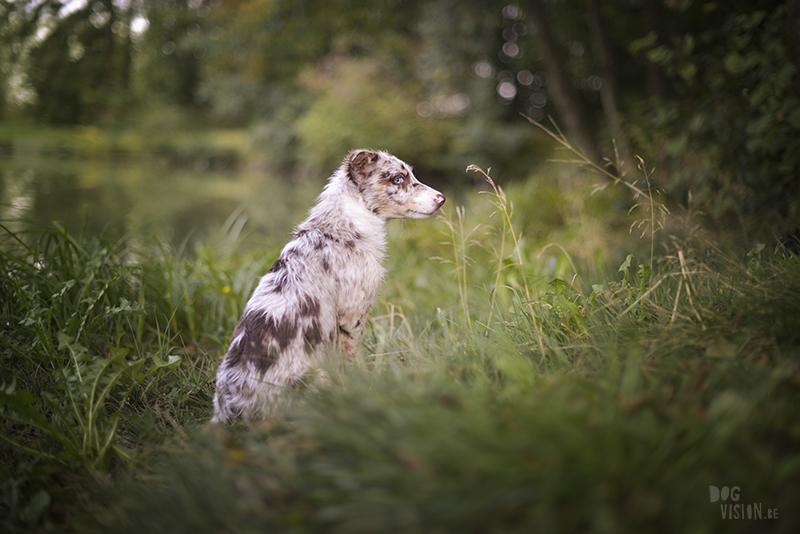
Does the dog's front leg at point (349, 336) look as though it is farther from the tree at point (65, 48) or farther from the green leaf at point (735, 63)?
the tree at point (65, 48)

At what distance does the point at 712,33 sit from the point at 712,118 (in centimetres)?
76

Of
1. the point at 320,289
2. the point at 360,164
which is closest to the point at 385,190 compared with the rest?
the point at 360,164

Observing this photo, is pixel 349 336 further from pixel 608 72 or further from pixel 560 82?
pixel 608 72

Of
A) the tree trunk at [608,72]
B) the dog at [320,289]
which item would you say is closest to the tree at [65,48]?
the dog at [320,289]

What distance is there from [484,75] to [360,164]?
14.9m

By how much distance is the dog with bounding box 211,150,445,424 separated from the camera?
83.2 inches

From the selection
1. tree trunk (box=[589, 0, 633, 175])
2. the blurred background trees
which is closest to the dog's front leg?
the blurred background trees

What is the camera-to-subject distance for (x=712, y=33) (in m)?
3.93

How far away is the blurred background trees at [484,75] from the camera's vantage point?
3918 mm

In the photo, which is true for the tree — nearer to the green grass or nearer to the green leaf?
the green grass

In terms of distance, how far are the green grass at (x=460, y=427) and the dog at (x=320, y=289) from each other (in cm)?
20

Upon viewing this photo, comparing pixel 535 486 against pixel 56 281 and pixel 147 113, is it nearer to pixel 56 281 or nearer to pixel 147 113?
pixel 56 281

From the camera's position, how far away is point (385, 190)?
9.20 feet

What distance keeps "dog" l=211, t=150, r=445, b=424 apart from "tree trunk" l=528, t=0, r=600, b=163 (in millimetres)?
5256
